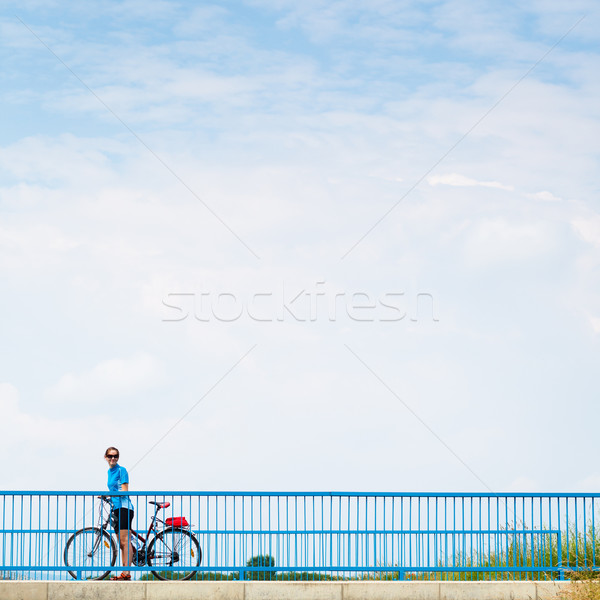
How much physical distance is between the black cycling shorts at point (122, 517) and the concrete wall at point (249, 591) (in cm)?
90

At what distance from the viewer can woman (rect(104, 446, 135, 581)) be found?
1408 centimetres

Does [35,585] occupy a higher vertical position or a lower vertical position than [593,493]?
lower

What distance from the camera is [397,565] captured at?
13.9m

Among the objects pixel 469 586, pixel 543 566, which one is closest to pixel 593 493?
pixel 543 566

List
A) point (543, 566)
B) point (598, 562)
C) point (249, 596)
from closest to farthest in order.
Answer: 1. point (249, 596)
2. point (543, 566)
3. point (598, 562)

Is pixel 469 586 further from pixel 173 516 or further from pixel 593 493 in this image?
pixel 173 516

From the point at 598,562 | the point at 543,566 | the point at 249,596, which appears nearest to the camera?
the point at 249,596

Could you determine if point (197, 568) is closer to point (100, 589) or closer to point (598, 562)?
point (100, 589)

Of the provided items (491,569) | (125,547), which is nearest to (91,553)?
(125,547)

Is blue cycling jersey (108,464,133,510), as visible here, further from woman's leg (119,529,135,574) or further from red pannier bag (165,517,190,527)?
red pannier bag (165,517,190,527)

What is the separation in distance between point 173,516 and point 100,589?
155 centimetres

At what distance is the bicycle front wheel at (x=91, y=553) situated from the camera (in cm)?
1405

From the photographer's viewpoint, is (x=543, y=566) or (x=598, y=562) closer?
(x=543, y=566)

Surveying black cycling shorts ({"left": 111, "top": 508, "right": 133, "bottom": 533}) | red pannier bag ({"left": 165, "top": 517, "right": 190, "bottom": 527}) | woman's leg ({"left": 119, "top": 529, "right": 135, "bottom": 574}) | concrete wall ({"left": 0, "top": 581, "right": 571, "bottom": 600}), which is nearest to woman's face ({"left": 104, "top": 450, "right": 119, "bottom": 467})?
black cycling shorts ({"left": 111, "top": 508, "right": 133, "bottom": 533})
